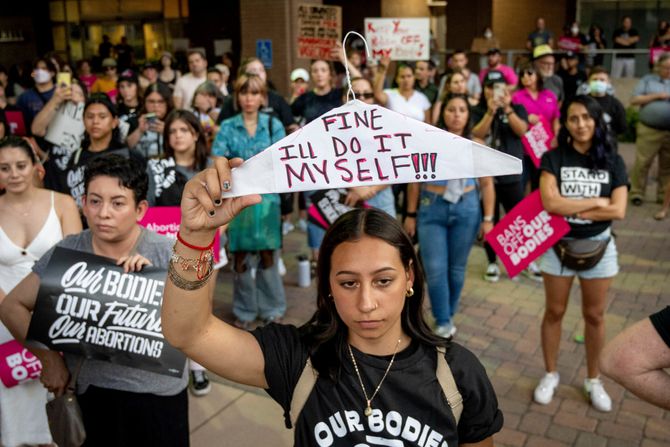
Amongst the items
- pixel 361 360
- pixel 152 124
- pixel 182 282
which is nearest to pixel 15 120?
pixel 152 124

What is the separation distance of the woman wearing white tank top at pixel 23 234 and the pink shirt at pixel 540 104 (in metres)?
5.17

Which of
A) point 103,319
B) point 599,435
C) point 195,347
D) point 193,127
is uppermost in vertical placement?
point 193,127

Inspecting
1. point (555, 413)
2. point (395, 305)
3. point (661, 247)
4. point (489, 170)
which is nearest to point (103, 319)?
point (395, 305)

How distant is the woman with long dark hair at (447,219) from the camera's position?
203 inches

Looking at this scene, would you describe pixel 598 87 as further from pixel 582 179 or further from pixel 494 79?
pixel 582 179

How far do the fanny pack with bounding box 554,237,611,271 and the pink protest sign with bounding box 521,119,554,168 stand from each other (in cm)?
247

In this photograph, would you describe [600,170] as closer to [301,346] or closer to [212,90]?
[301,346]

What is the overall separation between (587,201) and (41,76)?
6419 millimetres

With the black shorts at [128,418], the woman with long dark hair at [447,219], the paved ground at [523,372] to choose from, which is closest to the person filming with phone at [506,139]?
the paved ground at [523,372]

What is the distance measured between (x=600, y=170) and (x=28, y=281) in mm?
3370

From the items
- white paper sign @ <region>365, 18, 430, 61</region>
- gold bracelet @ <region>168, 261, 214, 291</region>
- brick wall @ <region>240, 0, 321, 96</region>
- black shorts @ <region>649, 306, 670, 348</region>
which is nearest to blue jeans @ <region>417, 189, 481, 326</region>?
black shorts @ <region>649, 306, 670, 348</region>

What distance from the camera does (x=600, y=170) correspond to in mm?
4266

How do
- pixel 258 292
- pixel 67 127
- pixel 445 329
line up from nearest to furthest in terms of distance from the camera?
1. pixel 445 329
2. pixel 258 292
3. pixel 67 127

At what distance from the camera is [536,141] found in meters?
6.76
